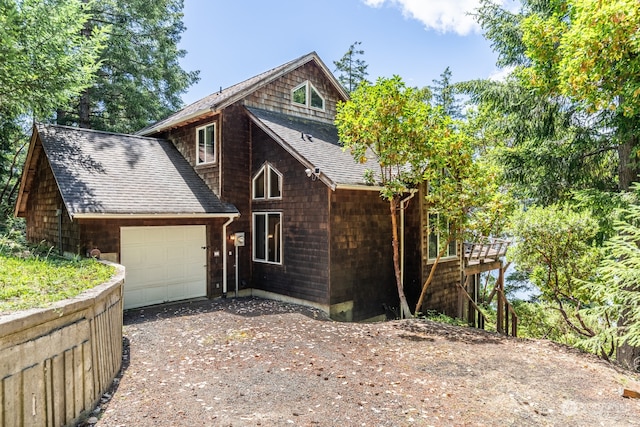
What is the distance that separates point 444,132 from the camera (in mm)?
8367

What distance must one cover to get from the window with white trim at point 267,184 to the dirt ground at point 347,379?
3.90 meters

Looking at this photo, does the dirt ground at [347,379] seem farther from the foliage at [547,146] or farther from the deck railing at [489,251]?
the deck railing at [489,251]

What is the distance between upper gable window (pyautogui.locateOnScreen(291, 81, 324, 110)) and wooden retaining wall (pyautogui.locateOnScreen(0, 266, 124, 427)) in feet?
32.9

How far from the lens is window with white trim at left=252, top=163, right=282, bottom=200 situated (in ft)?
34.0

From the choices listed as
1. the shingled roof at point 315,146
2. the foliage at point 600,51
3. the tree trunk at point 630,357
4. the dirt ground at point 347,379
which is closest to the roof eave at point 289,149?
the shingled roof at point 315,146

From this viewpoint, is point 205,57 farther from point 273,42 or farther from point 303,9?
point 303,9

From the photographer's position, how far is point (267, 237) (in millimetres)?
10594

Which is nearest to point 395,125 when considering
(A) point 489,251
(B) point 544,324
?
(A) point 489,251

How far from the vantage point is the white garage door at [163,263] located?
917 cm

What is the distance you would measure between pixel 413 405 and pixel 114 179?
902cm

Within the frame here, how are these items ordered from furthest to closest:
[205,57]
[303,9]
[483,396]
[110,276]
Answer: [205,57], [303,9], [110,276], [483,396]

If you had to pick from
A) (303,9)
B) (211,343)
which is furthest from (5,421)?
(303,9)

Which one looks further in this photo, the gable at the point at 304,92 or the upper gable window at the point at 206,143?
the gable at the point at 304,92

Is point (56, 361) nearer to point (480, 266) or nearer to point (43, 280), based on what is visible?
point (43, 280)
